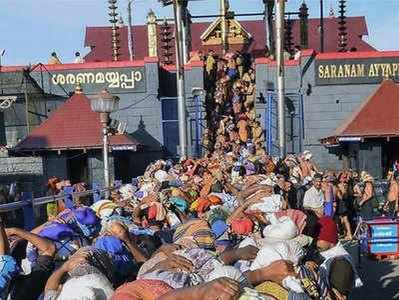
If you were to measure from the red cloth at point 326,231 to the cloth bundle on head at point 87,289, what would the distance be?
133 inches

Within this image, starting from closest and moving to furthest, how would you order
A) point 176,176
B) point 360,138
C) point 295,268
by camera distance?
point 295,268
point 176,176
point 360,138

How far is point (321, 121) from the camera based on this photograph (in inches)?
1055

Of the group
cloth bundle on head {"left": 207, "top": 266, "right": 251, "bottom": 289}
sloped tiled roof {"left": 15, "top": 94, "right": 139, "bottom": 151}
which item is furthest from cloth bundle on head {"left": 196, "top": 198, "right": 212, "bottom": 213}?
sloped tiled roof {"left": 15, "top": 94, "right": 139, "bottom": 151}

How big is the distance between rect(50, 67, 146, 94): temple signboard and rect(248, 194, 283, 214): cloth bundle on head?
63.4ft

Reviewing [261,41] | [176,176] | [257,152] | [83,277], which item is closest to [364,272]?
[176,176]

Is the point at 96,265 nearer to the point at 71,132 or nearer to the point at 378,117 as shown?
the point at 378,117

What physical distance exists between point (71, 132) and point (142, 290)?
21038 millimetres

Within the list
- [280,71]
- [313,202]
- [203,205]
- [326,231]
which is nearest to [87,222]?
[326,231]

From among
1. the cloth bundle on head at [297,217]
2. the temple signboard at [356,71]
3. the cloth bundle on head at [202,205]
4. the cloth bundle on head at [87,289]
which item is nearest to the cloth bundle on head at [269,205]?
the cloth bundle on head at [297,217]

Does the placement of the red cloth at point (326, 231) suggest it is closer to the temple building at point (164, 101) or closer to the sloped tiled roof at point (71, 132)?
the sloped tiled roof at point (71, 132)

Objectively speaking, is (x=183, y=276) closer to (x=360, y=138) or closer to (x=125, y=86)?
(x=360, y=138)

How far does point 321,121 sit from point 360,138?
4.03m

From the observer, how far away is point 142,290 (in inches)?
164

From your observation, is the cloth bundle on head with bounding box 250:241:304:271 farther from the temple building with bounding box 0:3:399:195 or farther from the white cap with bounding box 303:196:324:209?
the temple building with bounding box 0:3:399:195
